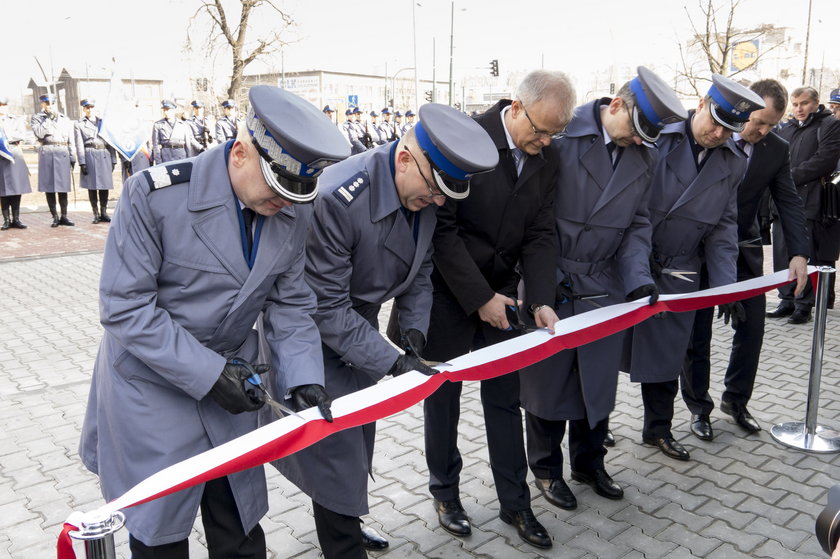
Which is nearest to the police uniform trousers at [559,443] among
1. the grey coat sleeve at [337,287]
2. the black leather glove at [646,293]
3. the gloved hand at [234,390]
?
the black leather glove at [646,293]

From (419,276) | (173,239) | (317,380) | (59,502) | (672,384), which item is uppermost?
(173,239)

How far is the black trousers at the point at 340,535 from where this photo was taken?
2.87 metres

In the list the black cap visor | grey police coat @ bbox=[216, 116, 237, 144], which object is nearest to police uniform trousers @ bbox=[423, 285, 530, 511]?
the black cap visor

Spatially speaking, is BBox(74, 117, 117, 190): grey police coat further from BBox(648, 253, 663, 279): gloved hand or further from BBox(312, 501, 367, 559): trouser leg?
BBox(312, 501, 367, 559): trouser leg

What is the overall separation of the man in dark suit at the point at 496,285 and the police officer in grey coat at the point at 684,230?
0.95 meters

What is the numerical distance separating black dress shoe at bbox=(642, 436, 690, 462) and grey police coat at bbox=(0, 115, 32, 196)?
1238 cm

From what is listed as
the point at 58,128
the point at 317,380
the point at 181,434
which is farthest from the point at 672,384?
the point at 58,128

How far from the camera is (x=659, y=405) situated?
14.7ft

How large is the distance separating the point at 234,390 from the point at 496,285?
5.48 ft

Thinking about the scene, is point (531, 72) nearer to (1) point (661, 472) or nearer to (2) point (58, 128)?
(1) point (661, 472)

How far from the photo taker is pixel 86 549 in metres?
1.80

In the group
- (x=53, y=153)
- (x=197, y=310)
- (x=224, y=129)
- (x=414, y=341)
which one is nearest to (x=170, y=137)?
(x=224, y=129)

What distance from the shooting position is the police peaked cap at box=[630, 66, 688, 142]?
3436mm

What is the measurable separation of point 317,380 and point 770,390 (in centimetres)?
431
